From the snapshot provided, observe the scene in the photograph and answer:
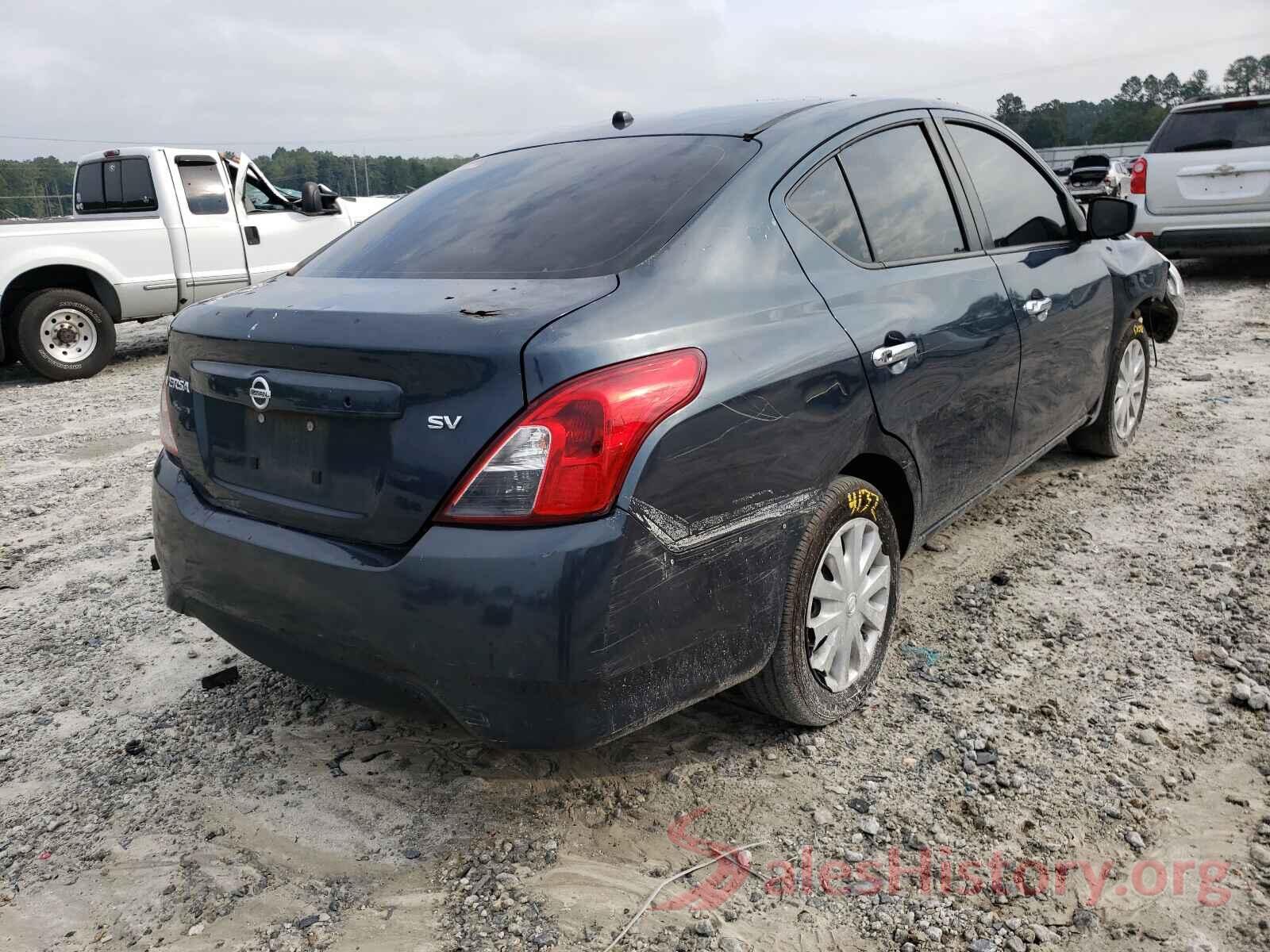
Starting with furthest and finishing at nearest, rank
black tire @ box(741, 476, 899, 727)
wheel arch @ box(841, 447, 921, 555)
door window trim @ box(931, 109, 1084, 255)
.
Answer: door window trim @ box(931, 109, 1084, 255) → wheel arch @ box(841, 447, 921, 555) → black tire @ box(741, 476, 899, 727)

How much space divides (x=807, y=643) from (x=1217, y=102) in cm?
1045

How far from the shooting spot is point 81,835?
2484 mm

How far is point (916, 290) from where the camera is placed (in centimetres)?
293

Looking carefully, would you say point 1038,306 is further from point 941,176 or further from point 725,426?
point 725,426

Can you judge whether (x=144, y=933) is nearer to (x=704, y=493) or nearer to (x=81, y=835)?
(x=81, y=835)

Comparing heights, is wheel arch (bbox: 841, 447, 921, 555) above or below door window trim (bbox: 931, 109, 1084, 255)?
below

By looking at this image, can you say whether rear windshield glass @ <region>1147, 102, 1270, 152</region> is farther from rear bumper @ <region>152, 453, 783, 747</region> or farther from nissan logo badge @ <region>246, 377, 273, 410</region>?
nissan logo badge @ <region>246, 377, 273, 410</region>

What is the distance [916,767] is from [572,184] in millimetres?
1885

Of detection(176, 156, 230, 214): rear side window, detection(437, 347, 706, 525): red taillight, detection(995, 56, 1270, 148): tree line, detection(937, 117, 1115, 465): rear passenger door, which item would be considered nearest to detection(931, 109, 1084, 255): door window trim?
detection(937, 117, 1115, 465): rear passenger door

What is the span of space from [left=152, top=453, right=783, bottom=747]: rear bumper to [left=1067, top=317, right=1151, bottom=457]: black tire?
3.16m

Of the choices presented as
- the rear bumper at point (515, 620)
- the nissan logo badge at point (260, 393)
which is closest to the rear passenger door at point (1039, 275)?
the rear bumper at point (515, 620)

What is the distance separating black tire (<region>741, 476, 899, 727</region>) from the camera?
244 cm

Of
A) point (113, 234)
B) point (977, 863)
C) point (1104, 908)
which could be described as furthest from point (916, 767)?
point (113, 234)

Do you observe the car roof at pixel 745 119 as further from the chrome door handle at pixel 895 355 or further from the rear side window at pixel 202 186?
the rear side window at pixel 202 186
